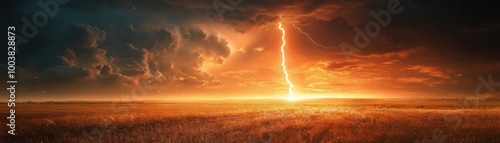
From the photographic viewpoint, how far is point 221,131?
1725cm

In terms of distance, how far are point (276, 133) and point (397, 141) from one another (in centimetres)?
492

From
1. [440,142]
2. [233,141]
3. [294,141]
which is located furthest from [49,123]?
[440,142]

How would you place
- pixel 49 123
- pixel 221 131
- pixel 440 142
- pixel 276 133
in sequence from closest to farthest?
pixel 440 142 → pixel 276 133 → pixel 221 131 → pixel 49 123

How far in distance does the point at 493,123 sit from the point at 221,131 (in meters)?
14.6

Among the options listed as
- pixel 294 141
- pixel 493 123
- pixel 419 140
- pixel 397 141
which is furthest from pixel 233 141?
pixel 493 123

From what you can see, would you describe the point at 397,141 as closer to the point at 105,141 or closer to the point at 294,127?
the point at 294,127

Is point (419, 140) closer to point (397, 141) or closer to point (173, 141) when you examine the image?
point (397, 141)

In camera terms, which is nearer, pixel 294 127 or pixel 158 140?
pixel 158 140

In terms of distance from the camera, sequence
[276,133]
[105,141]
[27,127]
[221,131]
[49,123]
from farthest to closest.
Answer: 1. [49,123]
2. [27,127]
3. [221,131]
4. [276,133]
5. [105,141]

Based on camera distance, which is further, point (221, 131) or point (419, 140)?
point (221, 131)

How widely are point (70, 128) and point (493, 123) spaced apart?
22.8 m

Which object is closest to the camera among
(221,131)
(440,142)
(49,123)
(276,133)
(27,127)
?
(440,142)

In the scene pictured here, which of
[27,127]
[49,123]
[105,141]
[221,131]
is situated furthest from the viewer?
[49,123]

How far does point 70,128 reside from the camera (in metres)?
19.9
